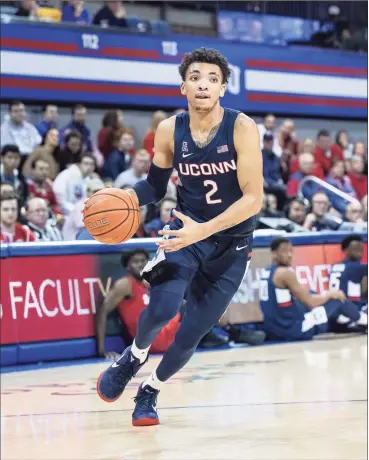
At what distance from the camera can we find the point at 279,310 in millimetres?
11523

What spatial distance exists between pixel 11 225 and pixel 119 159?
14.6 feet

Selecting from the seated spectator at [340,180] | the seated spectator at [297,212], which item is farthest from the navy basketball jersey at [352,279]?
the seated spectator at [340,180]

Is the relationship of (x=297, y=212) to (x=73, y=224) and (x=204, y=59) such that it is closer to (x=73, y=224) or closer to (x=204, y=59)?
(x=73, y=224)

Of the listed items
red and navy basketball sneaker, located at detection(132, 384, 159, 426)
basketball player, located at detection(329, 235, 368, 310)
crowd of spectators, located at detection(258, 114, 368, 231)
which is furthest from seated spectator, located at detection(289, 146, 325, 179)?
red and navy basketball sneaker, located at detection(132, 384, 159, 426)

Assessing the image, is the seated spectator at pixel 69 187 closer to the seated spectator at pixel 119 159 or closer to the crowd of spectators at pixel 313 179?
the seated spectator at pixel 119 159

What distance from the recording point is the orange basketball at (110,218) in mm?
5551

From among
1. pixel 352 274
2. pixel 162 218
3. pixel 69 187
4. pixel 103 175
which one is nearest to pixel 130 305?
pixel 162 218

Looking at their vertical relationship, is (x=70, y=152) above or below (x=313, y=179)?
above

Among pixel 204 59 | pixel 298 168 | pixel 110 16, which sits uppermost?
pixel 110 16


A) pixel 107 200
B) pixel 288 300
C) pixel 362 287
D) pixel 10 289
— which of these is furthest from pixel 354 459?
pixel 362 287

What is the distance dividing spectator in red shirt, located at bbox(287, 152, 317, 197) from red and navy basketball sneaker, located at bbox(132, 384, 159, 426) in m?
9.52

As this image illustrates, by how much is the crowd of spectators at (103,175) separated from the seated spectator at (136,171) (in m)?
0.01

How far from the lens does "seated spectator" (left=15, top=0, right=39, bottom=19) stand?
612 inches

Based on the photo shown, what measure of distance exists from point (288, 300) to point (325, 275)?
50.1 inches
